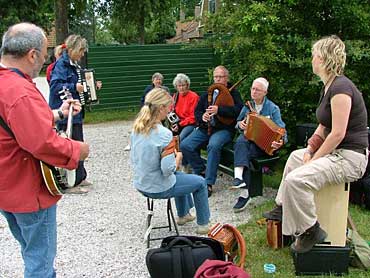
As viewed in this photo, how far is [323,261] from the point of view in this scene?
3.84m

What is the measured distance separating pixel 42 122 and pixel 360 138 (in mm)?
2529

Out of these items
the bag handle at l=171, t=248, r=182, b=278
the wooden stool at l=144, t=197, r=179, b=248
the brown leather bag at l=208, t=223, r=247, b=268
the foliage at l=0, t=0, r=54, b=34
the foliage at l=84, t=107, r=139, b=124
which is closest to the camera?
the bag handle at l=171, t=248, r=182, b=278

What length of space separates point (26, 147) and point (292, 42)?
4.91 m

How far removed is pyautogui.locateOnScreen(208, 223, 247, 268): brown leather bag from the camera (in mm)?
4020

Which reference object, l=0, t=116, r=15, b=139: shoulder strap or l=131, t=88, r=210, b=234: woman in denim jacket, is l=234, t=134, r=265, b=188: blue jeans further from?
l=0, t=116, r=15, b=139: shoulder strap

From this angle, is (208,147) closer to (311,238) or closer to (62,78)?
(62,78)

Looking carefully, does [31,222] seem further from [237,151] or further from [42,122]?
Answer: [237,151]

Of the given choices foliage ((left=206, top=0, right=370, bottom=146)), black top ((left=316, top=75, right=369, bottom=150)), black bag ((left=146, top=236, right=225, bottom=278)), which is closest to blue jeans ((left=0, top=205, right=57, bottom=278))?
black bag ((left=146, top=236, right=225, bottom=278))

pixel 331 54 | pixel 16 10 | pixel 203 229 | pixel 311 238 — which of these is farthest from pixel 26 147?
pixel 16 10

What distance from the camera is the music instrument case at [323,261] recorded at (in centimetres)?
381

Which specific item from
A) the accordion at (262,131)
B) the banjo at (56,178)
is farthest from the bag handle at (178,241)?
the accordion at (262,131)

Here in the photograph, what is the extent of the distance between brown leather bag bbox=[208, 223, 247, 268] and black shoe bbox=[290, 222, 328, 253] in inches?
18.2

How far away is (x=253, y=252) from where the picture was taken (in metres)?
4.34

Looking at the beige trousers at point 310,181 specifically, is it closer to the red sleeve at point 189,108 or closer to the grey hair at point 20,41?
the grey hair at point 20,41
